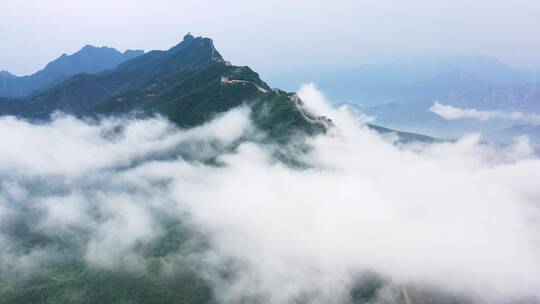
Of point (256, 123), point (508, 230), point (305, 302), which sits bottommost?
point (305, 302)

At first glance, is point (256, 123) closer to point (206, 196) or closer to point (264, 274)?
point (206, 196)

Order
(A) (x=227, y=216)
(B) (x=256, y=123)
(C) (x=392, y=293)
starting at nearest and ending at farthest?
(C) (x=392, y=293)
(A) (x=227, y=216)
(B) (x=256, y=123)

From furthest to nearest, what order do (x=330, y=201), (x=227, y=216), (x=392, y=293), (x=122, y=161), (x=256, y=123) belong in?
(x=122, y=161) → (x=256, y=123) → (x=330, y=201) → (x=227, y=216) → (x=392, y=293)

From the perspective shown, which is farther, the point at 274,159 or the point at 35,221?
the point at 274,159

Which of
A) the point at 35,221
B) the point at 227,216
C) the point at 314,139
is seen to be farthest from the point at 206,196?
the point at 35,221

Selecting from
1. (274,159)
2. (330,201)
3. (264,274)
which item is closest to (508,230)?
(330,201)

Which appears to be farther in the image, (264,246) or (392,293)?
(264,246)

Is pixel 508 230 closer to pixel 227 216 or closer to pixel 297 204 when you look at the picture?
pixel 297 204

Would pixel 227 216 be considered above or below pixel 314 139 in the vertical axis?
below

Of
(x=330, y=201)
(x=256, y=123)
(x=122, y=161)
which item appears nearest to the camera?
(x=330, y=201)
